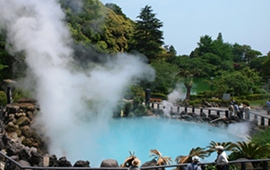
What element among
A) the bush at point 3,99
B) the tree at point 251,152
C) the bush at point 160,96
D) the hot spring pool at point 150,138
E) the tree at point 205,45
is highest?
the tree at point 205,45

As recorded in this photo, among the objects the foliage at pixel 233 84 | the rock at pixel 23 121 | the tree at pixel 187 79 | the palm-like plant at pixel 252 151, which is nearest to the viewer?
the palm-like plant at pixel 252 151

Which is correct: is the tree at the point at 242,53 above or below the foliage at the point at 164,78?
above

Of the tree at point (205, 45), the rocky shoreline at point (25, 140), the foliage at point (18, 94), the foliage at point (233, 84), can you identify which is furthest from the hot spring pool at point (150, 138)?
the tree at point (205, 45)

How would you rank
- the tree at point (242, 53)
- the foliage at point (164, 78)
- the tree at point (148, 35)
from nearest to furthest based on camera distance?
the foliage at point (164, 78) → the tree at point (148, 35) → the tree at point (242, 53)

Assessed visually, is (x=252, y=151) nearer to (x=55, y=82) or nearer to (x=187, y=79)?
(x=55, y=82)

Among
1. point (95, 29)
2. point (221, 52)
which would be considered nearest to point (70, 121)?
point (95, 29)

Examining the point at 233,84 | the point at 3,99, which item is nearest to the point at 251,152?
the point at 3,99

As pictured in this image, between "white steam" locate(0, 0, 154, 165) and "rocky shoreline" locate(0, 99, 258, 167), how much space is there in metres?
0.44

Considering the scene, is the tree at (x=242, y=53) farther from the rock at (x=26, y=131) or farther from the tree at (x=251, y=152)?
the rock at (x=26, y=131)

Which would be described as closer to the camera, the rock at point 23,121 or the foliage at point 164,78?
the rock at point 23,121

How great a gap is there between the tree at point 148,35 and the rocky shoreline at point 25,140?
22.7m

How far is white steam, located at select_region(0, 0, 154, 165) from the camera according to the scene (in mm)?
12203

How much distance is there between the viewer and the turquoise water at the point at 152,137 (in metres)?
12.1

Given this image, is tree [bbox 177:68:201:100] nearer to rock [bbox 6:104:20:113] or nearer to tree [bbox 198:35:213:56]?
rock [bbox 6:104:20:113]
